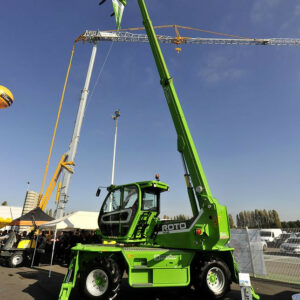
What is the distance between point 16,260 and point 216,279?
10.8 metres

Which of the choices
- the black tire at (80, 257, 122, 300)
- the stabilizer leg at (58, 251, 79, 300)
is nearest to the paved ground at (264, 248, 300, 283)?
the black tire at (80, 257, 122, 300)

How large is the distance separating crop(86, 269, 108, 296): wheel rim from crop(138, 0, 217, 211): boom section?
302 cm

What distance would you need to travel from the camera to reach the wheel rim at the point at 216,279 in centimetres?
578

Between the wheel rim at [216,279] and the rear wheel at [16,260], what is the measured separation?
10654 mm

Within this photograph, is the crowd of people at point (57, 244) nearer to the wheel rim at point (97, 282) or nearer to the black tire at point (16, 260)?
the black tire at point (16, 260)

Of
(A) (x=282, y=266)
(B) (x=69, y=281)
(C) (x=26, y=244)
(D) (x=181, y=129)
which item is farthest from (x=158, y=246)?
(C) (x=26, y=244)

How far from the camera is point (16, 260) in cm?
1166

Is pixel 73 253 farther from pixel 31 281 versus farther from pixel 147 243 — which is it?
pixel 31 281

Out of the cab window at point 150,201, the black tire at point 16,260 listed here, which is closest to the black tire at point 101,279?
the cab window at point 150,201

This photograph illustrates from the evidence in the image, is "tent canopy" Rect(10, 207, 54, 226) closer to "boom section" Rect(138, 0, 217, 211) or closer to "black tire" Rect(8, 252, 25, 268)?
"black tire" Rect(8, 252, 25, 268)

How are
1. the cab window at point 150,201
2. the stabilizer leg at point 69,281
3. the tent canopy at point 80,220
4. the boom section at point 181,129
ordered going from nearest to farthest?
1. the stabilizer leg at point 69,281
2. the boom section at point 181,129
3. the cab window at point 150,201
4. the tent canopy at point 80,220

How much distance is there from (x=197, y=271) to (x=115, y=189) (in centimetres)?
352

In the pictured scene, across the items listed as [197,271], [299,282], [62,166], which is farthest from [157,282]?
[62,166]

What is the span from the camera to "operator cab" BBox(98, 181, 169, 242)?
6.62 metres
